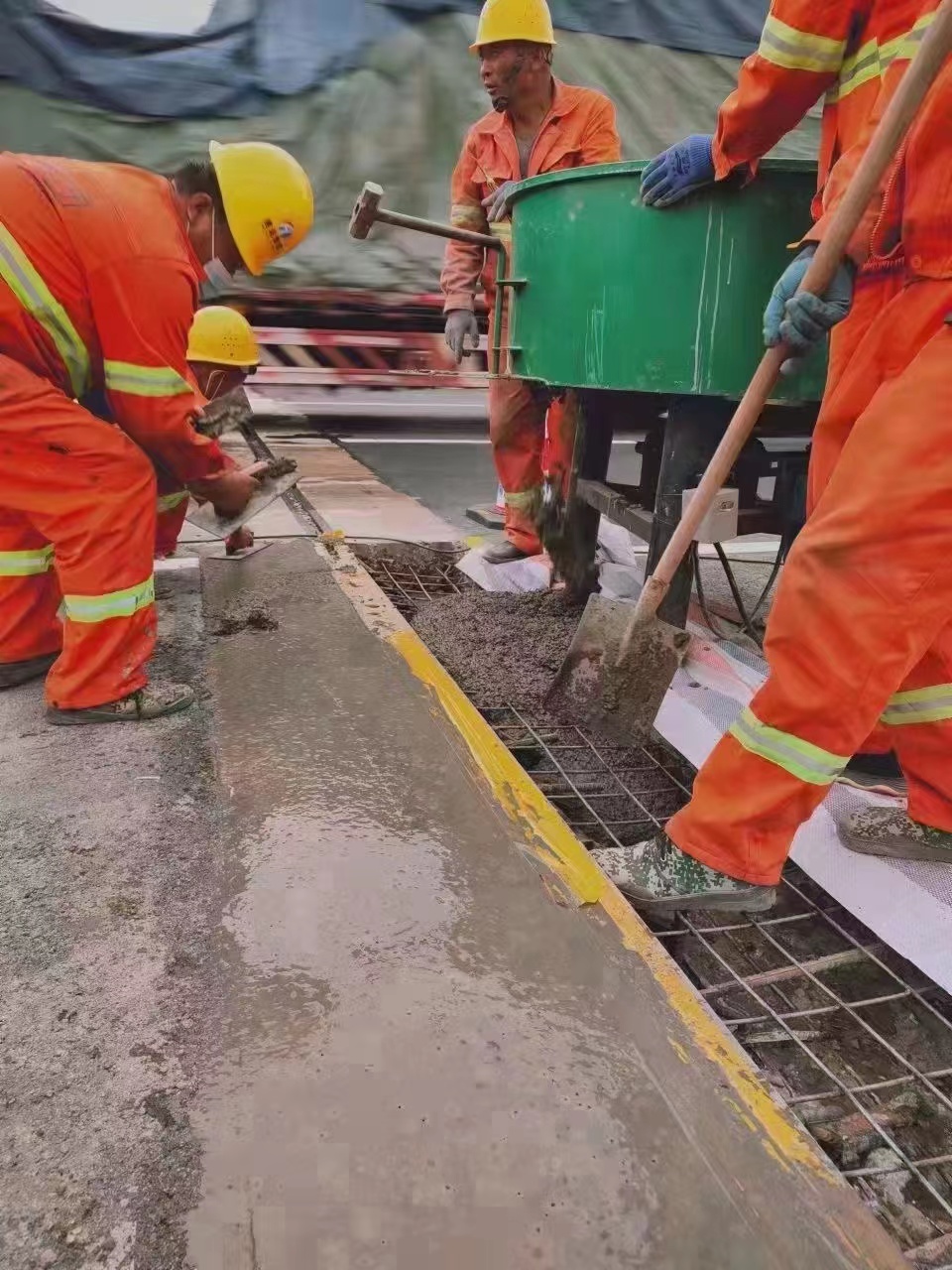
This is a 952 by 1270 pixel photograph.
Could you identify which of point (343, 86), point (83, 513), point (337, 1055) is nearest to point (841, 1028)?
point (337, 1055)

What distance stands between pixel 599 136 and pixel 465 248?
73 cm

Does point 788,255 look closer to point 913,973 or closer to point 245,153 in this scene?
point 245,153

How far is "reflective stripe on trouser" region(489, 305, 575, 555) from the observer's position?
4090mm

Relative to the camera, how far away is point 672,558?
7.56 feet

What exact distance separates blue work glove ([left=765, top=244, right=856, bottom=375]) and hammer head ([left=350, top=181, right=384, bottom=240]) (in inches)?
70.1

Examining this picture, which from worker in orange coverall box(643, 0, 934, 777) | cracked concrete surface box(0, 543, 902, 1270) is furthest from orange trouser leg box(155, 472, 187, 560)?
worker in orange coverall box(643, 0, 934, 777)

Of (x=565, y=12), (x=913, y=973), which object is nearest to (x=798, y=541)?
(x=913, y=973)

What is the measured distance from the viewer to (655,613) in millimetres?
2482

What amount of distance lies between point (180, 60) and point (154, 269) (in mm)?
5037

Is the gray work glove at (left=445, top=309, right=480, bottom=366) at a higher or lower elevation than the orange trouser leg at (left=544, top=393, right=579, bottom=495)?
higher

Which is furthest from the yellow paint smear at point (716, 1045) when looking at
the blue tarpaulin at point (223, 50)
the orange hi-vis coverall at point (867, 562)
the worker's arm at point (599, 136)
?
the blue tarpaulin at point (223, 50)

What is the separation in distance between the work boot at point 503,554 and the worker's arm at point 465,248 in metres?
1.07

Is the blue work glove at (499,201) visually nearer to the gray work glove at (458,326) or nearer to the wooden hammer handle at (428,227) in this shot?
the wooden hammer handle at (428,227)

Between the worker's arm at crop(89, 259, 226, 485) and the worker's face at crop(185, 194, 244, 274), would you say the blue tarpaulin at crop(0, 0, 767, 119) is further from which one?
the worker's arm at crop(89, 259, 226, 485)
